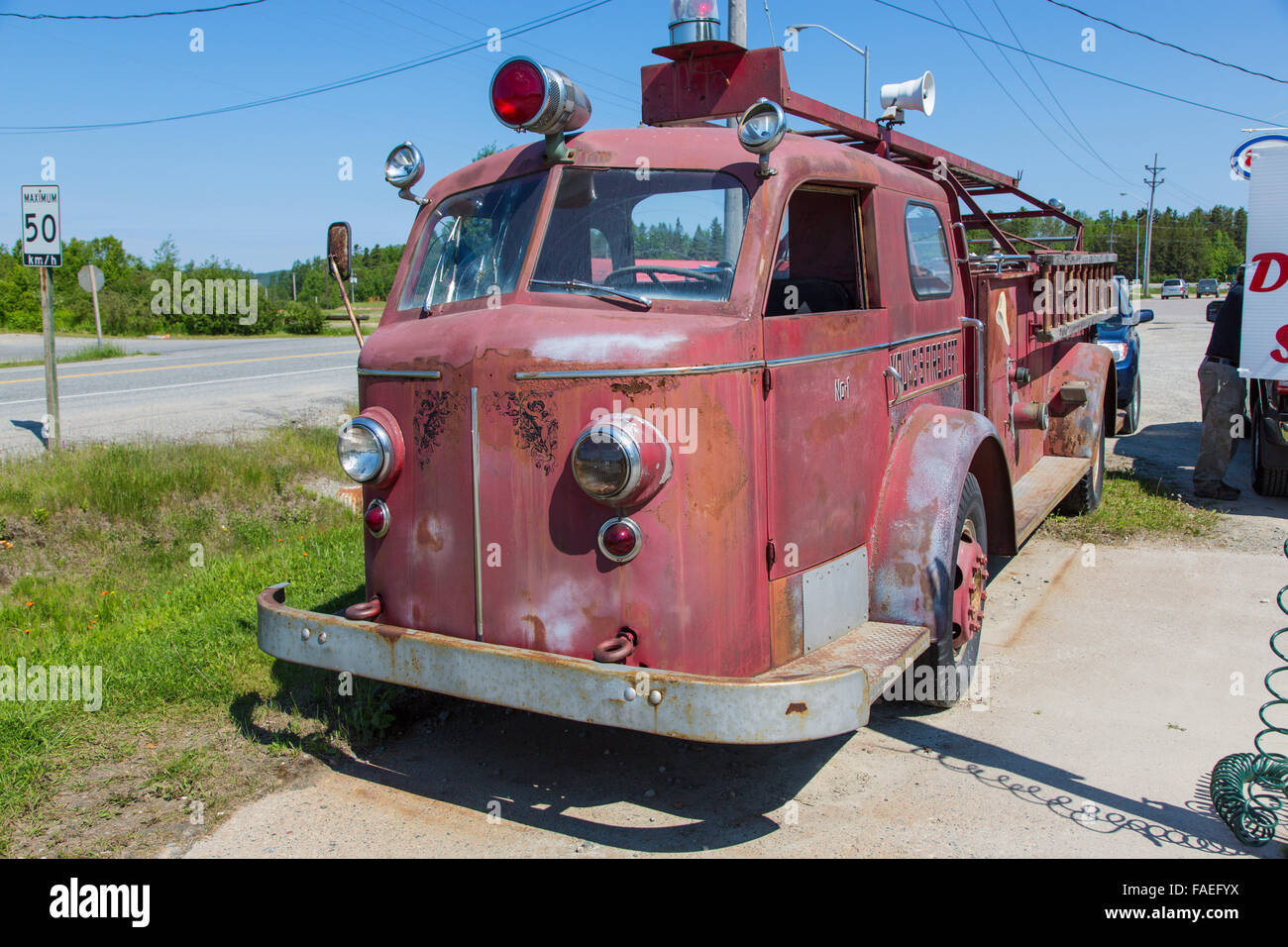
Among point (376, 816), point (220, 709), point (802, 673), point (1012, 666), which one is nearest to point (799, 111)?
point (802, 673)

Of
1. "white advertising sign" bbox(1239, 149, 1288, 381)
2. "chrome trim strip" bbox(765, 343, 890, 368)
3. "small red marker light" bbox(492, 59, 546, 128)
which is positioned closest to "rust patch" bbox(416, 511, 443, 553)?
"chrome trim strip" bbox(765, 343, 890, 368)

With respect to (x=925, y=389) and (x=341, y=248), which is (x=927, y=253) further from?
(x=341, y=248)

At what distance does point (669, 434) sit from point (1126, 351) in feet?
33.6

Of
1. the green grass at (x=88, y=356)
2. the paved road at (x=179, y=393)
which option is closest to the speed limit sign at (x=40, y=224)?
the paved road at (x=179, y=393)

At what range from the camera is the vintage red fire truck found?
10.6 feet

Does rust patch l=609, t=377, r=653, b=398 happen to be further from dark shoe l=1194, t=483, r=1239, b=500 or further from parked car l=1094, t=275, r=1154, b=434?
parked car l=1094, t=275, r=1154, b=434

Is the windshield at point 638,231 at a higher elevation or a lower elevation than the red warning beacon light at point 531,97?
lower

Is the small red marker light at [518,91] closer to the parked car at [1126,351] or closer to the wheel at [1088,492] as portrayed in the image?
the wheel at [1088,492]

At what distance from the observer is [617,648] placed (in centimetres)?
325

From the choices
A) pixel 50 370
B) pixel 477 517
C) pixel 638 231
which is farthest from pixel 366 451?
pixel 50 370

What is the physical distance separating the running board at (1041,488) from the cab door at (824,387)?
162 cm

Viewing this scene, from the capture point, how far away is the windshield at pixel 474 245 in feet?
12.8

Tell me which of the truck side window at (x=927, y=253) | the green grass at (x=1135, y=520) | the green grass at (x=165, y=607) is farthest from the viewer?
the green grass at (x=1135, y=520)

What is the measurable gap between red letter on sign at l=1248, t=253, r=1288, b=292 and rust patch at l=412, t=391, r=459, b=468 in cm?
279
